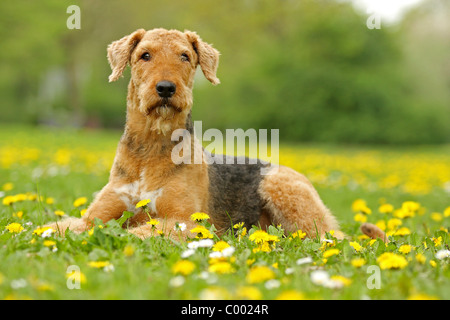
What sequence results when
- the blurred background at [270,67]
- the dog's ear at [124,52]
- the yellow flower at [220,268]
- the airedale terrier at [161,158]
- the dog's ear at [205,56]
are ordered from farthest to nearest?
the blurred background at [270,67] → the dog's ear at [205,56] → the dog's ear at [124,52] → the airedale terrier at [161,158] → the yellow flower at [220,268]

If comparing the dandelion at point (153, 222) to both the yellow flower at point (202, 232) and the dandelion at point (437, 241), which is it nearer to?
the yellow flower at point (202, 232)

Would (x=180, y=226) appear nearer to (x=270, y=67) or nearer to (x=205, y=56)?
(x=205, y=56)

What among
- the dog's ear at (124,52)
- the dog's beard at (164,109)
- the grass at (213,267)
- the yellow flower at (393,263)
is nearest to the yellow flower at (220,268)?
the grass at (213,267)

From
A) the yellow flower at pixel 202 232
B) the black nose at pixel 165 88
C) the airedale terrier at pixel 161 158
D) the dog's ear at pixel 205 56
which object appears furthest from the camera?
the dog's ear at pixel 205 56

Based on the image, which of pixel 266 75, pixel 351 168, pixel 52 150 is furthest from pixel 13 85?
pixel 351 168

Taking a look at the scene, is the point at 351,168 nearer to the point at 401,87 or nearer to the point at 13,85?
the point at 401,87

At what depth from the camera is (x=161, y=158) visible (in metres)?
4.00

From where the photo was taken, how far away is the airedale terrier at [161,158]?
12.6 feet

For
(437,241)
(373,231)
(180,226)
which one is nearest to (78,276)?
(180,226)

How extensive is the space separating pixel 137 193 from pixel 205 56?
4.80 ft

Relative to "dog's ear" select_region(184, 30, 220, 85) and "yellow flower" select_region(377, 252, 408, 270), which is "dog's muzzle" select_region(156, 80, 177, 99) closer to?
"dog's ear" select_region(184, 30, 220, 85)

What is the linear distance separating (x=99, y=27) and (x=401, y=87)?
19.3 metres

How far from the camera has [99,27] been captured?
3161 centimetres

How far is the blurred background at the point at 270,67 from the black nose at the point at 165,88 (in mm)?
23660
